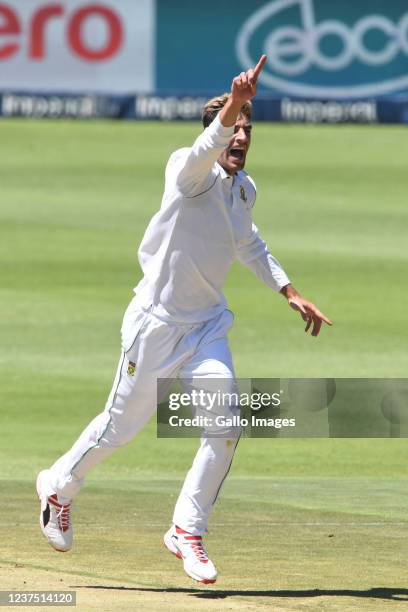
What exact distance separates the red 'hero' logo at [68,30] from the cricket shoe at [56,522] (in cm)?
1874

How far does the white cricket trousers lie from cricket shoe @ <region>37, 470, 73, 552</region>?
0.29 meters

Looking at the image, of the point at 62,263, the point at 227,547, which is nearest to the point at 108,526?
the point at 227,547

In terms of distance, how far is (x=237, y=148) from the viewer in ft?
22.2

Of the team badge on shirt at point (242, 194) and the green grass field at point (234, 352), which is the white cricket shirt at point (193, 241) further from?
the green grass field at point (234, 352)

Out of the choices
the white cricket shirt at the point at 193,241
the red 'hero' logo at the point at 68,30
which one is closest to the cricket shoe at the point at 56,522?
the white cricket shirt at the point at 193,241

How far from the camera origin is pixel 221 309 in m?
6.96

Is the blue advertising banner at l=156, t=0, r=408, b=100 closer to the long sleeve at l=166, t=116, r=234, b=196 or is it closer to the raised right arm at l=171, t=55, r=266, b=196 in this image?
the long sleeve at l=166, t=116, r=234, b=196

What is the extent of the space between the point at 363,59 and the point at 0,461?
53.6 feet

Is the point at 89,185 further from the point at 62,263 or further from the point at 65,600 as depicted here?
the point at 65,600

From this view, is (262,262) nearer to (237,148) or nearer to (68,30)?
(237,148)

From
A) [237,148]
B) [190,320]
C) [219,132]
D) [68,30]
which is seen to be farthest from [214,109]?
[68,30]

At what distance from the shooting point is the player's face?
22.0 feet

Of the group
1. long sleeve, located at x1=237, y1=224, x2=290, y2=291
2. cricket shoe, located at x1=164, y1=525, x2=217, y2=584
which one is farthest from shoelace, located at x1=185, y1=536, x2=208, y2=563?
long sleeve, located at x1=237, y1=224, x2=290, y2=291

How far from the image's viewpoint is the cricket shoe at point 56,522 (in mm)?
7098
